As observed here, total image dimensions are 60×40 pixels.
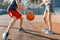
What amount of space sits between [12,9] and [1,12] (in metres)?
12.1

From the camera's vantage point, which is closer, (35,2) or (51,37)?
(51,37)

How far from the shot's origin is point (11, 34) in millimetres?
7422

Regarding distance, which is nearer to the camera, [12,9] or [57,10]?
[12,9]

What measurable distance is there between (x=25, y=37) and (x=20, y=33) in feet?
2.00

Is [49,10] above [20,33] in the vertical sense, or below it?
above

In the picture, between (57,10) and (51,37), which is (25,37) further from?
(57,10)

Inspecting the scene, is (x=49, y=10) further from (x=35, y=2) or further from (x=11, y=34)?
(x=35, y=2)

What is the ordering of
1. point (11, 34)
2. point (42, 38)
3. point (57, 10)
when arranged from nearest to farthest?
point (42, 38), point (11, 34), point (57, 10)

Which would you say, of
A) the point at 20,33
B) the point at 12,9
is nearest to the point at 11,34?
the point at 20,33

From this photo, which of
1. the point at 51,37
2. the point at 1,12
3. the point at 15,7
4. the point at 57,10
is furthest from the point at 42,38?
the point at 1,12

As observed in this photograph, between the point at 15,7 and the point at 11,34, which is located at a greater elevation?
the point at 15,7

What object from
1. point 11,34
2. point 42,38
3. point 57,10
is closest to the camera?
point 42,38

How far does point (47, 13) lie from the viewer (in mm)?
7668

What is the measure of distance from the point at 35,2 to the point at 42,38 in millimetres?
11971
